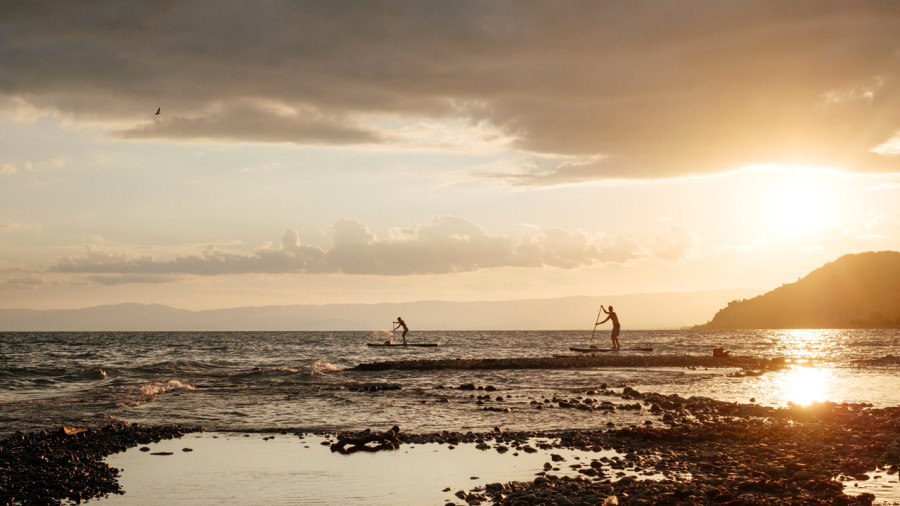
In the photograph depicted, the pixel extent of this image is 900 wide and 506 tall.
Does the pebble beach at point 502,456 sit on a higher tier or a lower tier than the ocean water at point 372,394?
higher

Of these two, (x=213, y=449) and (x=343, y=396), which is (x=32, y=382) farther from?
(x=213, y=449)

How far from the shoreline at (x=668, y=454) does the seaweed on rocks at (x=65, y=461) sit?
3 cm

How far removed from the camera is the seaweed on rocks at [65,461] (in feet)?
42.7

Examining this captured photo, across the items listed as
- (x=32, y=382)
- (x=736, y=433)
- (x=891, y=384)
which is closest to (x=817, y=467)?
(x=736, y=433)

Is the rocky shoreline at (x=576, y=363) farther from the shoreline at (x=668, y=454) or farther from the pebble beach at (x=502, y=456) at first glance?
the shoreline at (x=668, y=454)

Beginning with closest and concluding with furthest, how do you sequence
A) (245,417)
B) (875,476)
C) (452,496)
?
(452,496) < (875,476) < (245,417)

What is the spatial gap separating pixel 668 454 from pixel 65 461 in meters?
13.4

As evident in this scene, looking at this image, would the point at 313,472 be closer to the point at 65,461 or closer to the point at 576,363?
the point at 65,461

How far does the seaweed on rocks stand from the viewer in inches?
512

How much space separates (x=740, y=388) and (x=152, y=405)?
24253 millimetres

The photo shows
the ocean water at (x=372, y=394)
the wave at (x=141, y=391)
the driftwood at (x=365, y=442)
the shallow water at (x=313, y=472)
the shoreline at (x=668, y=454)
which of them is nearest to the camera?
the shoreline at (x=668, y=454)

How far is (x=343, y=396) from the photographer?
94.6 feet

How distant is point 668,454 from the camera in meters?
15.6

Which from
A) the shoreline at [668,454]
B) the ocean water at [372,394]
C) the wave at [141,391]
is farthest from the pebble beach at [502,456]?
the wave at [141,391]
